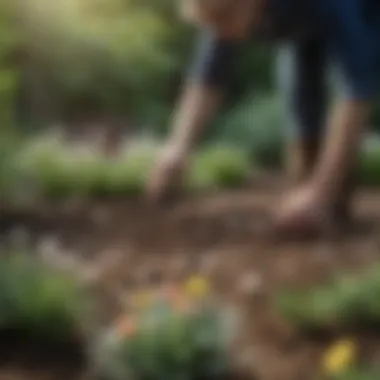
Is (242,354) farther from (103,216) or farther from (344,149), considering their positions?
(103,216)

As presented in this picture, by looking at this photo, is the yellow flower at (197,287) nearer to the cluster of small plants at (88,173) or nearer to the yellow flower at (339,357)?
the yellow flower at (339,357)

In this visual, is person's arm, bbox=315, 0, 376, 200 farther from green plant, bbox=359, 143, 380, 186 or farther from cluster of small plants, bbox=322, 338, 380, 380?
green plant, bbox=359, 143, 380, 186

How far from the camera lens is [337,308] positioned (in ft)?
3.73

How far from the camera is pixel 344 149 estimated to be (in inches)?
54.7

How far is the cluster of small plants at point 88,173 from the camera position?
168 cm

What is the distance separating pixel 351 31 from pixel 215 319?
489mm

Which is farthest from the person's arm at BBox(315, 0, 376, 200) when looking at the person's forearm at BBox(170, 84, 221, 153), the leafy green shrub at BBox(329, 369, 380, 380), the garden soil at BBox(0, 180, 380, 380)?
the leafy green shrub at BBox(329, 369, 380, 380)

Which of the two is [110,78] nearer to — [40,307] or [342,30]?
[342,30]

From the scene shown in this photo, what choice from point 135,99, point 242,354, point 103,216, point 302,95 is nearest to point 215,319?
point 242,354

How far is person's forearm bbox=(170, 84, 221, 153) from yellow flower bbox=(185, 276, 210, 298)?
366 mm

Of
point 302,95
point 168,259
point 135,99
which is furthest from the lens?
point 135,99

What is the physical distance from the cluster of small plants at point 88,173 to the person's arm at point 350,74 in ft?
1.09

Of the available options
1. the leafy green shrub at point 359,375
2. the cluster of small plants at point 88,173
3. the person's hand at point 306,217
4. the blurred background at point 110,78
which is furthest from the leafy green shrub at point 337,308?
the cluster of small plants at point 88,173

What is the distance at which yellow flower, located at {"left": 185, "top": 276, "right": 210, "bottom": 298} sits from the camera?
1.17 m
